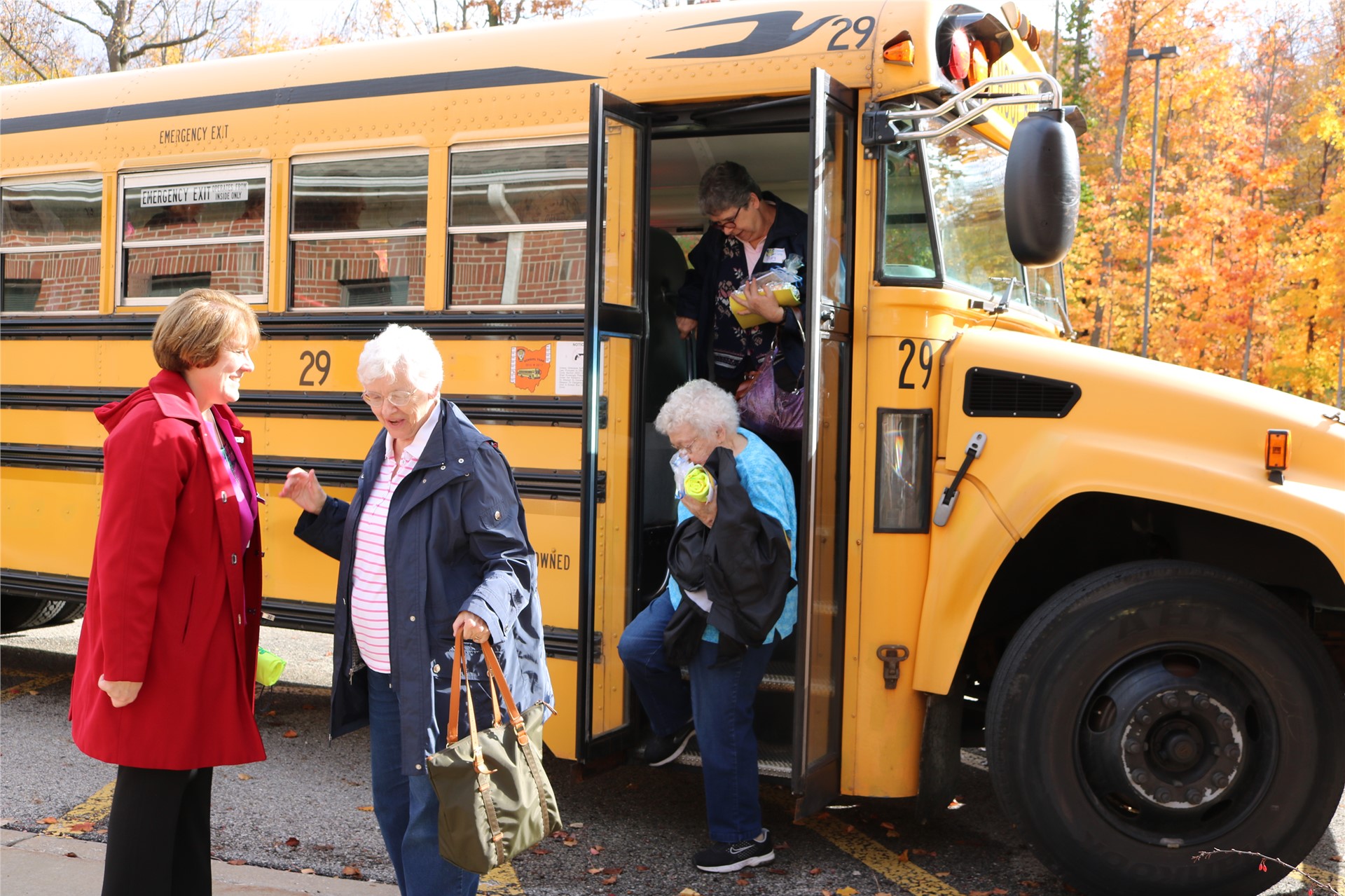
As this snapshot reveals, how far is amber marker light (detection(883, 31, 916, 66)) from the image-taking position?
135 inches

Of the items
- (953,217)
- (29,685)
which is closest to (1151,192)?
(953,217)

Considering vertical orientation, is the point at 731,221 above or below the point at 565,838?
above

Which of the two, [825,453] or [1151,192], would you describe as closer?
[825,453]

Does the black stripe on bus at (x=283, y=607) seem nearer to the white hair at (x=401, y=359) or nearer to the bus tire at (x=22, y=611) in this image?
the white hair at (x=401, y=359)

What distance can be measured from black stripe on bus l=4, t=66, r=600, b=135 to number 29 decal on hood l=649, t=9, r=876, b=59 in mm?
422

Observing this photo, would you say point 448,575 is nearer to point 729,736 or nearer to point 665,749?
point 729,736

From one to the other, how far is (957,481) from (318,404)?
2.30 metres

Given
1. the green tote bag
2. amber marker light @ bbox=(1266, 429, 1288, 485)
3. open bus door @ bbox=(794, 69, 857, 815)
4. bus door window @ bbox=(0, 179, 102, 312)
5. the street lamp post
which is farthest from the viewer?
the street lamp post

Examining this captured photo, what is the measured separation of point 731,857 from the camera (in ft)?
11.6

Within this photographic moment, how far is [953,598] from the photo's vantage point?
3381 mm

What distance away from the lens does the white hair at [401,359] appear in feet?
8.78

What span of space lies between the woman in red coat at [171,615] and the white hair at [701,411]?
1253 millimetres

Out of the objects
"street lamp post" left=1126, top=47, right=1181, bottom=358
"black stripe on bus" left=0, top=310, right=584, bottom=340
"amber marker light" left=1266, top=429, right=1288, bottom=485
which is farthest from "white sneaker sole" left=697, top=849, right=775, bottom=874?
"street lamp post" left=1126, top=47, right=1181, bottom=358

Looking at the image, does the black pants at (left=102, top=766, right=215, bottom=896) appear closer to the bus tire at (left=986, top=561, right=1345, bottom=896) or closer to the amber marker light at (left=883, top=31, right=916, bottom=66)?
the bus tire at (left=986, top=561, right=1345, bottom=896)
